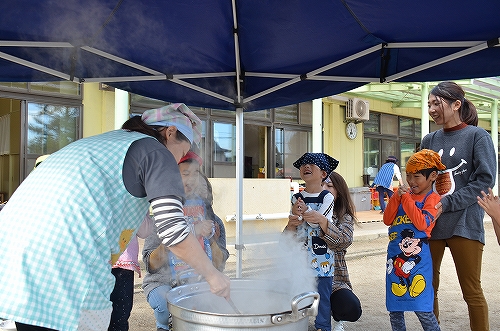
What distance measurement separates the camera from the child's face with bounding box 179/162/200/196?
2.86 m

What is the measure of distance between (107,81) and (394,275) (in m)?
2.56

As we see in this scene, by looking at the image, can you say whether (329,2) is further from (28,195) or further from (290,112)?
(290,112)

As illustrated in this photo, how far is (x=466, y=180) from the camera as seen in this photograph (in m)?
2.96

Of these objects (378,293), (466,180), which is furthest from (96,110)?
(466,180)

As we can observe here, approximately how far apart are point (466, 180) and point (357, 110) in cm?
1060

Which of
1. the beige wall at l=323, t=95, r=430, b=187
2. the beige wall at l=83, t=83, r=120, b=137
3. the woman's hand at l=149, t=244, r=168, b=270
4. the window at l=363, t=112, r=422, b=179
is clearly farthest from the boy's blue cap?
the window at l=363, t=112, r=422, b=179

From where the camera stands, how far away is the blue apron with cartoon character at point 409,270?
2787 millimetres

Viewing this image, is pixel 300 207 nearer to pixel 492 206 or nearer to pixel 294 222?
pixel 294 222

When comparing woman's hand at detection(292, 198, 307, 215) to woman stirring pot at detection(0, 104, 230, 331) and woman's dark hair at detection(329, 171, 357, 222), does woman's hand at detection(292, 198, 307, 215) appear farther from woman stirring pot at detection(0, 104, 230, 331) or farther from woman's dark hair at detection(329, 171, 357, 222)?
woman stirring pot at detection(0, 104, 230, 331)

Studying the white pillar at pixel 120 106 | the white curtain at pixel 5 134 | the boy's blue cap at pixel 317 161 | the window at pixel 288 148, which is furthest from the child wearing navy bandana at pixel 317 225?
the window at pixel 288 148

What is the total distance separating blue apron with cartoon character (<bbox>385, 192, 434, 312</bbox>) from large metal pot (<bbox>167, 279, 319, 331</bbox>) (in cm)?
99

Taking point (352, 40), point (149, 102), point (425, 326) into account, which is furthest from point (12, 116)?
point (425, 326)

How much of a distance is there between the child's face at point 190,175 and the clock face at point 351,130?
36.3 feet

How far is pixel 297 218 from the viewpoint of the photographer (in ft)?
10.3
